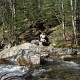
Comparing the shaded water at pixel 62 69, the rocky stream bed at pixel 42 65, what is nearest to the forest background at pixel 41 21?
the rocky stream bed at pixel 42 65

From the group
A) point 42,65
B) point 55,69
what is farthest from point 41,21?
point 55,69

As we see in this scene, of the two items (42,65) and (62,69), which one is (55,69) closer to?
(62,69)

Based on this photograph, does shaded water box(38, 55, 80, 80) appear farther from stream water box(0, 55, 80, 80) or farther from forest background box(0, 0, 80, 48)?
forest background box(0, 0, 80, 48)

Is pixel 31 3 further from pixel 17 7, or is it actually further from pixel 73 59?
pixel 73 59

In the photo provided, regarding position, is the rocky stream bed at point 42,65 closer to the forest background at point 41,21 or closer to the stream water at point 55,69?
the stream water at point 55,69

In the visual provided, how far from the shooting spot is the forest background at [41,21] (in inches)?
1104

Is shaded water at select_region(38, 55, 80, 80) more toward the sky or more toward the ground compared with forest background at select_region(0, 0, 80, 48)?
Result: more toward the ground

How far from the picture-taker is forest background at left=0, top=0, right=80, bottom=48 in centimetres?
2805

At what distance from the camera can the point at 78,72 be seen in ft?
50.5

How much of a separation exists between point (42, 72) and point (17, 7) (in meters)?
21.4

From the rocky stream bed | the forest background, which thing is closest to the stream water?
the rocky stream bed

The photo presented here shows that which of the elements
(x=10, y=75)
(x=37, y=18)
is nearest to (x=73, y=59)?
(x=10, y=75)

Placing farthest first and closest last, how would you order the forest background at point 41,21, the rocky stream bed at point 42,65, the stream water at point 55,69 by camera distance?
the forest background at point 41,21 → the stream water at point 55,69 → the rocky stream bed at point 42,65

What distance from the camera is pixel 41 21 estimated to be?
33.7 meters
